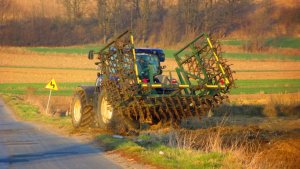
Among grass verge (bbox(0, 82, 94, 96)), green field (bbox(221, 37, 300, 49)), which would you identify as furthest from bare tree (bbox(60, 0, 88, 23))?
grass verge (bbox(0, 82, 94, 96))

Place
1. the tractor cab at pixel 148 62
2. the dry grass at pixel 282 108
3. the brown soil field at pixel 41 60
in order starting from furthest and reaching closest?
the brown soil field at pixel 41 60
the dry grass at pixel 282 108
the tractor cab at pixel 148 62

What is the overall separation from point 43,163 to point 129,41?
6013 mm

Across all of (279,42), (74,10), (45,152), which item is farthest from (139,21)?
(45,152)

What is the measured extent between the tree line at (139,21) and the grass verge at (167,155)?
1931 inches

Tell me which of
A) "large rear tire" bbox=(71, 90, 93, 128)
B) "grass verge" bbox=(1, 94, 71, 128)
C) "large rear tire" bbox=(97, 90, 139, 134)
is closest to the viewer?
"large rear tire" bbox=(97, 90, 139, 134)

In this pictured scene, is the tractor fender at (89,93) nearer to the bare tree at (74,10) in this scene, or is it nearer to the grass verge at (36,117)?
the grass verge at (36,117)

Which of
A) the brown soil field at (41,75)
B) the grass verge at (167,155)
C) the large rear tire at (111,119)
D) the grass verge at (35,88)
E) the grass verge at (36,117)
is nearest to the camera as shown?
the grass verge at (167,155)

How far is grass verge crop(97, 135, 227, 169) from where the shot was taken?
1156cm

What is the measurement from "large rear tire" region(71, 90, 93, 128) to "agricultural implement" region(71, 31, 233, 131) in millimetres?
32

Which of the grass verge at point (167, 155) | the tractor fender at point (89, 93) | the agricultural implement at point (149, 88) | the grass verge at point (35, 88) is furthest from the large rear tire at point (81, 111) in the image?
the grass verge at point (35, 88)

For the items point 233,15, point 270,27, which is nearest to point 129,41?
point 270,27

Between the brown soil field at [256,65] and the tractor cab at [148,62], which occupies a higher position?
the brown soil field at [256,65]

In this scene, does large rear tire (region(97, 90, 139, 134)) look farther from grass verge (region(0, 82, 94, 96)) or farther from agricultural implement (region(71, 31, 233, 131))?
grass verge (region(0, 82, 94, 96))

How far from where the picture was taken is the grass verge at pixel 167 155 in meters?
11.6
